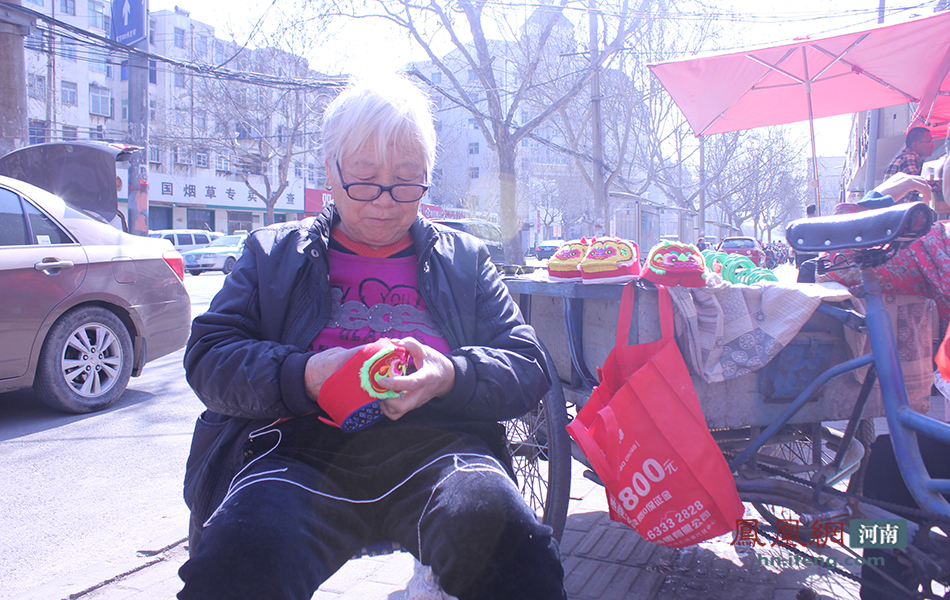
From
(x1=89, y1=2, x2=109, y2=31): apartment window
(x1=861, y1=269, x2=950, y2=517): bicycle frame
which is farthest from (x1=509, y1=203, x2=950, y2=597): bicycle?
(x1=89, y1=2, x2=109, y2=31): apartment window

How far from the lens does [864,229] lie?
174 cm

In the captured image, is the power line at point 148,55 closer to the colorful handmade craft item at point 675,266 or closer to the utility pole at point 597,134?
the colorful handmade craft item at point 675,266

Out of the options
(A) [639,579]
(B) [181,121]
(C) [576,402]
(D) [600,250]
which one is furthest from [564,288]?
(B) [181,121]

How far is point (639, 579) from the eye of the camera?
86.0 inches

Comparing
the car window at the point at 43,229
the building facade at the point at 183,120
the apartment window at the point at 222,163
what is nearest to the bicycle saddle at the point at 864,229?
the car window at the point at 43,229

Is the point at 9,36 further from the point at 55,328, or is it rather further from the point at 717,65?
the point at 717,65

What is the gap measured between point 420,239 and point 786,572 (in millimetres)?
1820

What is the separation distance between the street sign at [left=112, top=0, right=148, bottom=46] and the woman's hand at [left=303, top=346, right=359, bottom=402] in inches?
516

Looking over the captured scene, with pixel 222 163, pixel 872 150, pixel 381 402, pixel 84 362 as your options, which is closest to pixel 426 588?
pixel 381 402

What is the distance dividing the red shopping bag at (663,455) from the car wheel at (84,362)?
12.3ft

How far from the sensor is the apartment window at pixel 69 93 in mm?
33500

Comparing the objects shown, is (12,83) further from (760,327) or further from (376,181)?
(760,327)

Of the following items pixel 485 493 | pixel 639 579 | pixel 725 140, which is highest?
pixel 725 140

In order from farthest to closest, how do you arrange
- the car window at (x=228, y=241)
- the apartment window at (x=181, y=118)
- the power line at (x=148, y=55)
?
the apartment window at (x=181, y=118), the car window at (x=228, y=241), the power line at (x=148, y=55)
